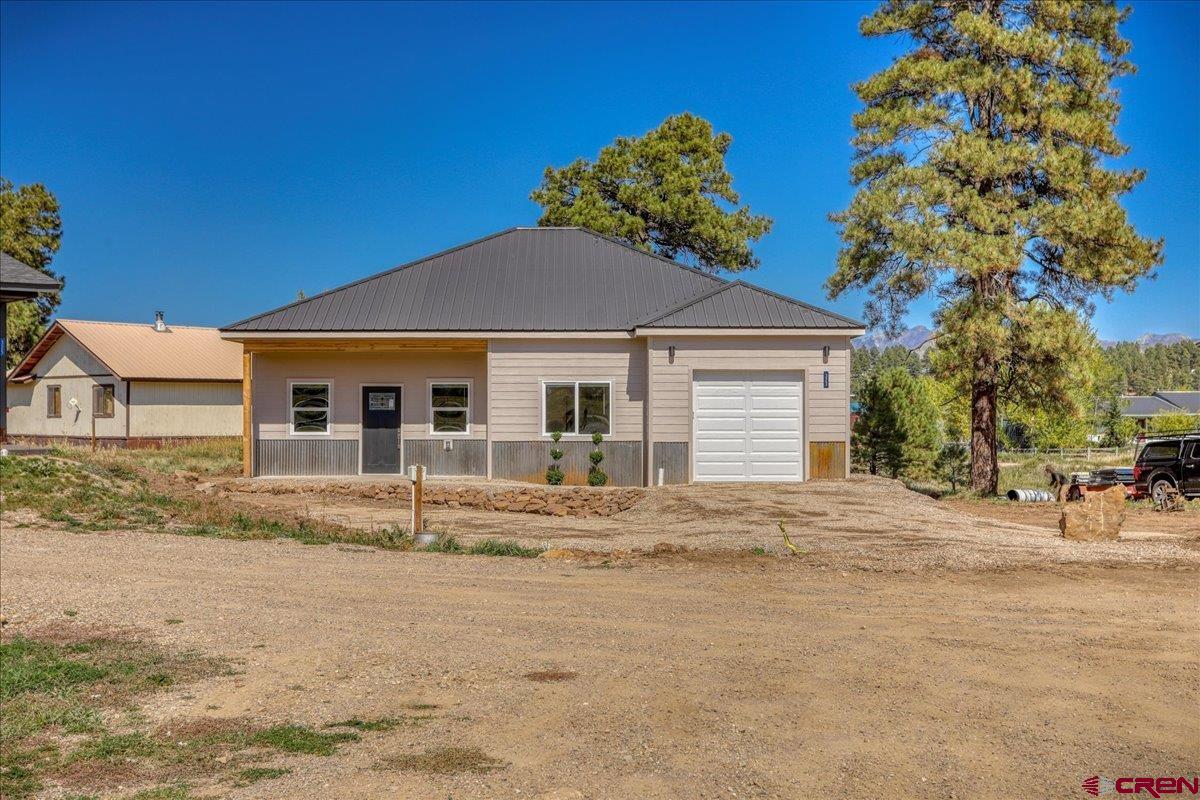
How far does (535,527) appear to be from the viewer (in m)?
14.6

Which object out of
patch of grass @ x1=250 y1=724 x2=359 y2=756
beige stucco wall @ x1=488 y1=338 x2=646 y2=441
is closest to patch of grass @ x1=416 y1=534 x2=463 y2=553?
patch of grass @ x1=250 y1=724 x2=359 y2=756

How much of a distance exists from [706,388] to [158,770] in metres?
15.2

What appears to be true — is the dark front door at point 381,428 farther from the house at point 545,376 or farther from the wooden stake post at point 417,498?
the wooden stake post at point 417,498

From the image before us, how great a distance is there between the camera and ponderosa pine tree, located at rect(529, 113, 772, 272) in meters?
35.7

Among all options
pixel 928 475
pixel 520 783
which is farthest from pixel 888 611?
pixel 928 475

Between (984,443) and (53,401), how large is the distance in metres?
31.6

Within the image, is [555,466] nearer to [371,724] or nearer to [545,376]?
[545,376]

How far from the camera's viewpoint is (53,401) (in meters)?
34.4

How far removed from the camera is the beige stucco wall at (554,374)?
2023 centimetres

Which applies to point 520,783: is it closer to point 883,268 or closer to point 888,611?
point 888,611

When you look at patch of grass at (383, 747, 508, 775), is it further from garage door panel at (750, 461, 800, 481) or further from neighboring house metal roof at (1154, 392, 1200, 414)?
neighboring house metal roof at (1154, 392, 1200, 414)

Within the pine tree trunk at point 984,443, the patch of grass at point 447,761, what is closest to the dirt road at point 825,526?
the pine tree trunk at point 984,443

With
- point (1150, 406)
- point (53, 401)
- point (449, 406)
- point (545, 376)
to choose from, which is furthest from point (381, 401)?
point (1150, 406)

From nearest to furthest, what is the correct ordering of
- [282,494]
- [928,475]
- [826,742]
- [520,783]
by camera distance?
[520,783] < [826,742] < [282,494] < [928,475]
